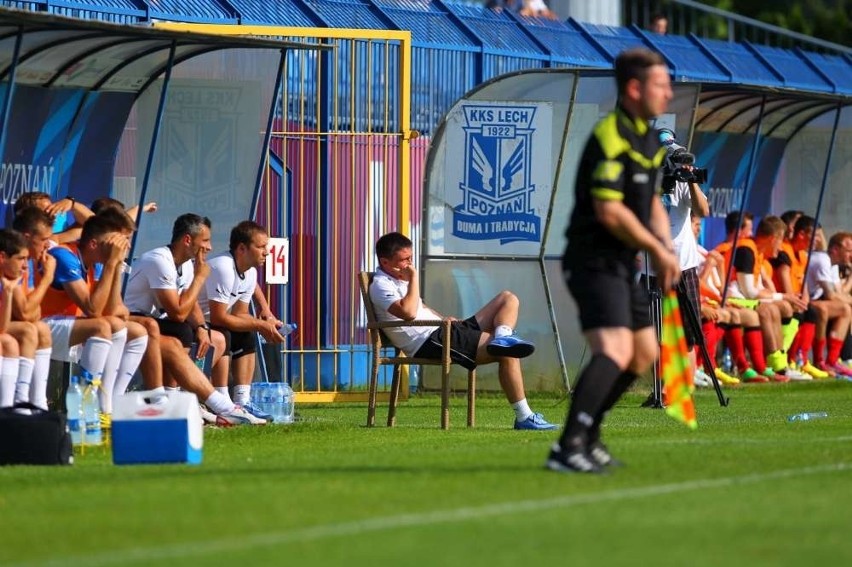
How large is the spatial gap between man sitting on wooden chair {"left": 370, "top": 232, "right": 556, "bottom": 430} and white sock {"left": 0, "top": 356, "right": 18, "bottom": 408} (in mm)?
3316

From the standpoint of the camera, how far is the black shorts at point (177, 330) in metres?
13.1

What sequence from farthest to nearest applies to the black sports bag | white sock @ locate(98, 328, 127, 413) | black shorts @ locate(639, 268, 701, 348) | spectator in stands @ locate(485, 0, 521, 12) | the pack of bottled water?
1. spectator in stands @ locate(485, 0, 521, 12)
2. black shorts @ locate(639, 268, 701, 348)
3. the pack of bottled water
4. white sock @ locate(98, 328, 127, 413)
5. the black sports bag

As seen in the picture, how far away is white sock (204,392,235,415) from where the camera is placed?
1317 cm

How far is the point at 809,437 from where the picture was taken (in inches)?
434

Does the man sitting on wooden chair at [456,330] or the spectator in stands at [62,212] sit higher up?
the spectator in stands at [62,212]

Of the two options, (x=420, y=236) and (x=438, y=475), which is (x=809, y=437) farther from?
(x=420, y=236)

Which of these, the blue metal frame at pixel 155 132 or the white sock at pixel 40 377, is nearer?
the white sock at pixel 40 377

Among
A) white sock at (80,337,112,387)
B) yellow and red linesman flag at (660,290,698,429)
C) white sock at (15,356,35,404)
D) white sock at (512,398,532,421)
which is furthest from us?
white sock at (512,398,532,421)

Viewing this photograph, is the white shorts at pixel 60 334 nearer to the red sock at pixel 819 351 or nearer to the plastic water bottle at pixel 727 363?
the plastic water bottle at pixel 727 363

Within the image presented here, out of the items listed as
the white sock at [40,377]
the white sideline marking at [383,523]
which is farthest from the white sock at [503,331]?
the white sideline marking at [383,523]

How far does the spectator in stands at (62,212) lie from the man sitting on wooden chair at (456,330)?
2.20m

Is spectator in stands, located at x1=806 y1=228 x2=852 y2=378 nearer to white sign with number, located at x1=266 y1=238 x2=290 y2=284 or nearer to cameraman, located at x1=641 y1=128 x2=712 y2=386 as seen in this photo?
cameraman, located at x1=641 y1=128 x2=712 y2=386

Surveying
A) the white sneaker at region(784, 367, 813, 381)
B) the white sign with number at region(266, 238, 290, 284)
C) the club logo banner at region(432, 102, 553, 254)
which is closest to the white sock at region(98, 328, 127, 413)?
the white sign with number at region(266, 238, 290, 284)

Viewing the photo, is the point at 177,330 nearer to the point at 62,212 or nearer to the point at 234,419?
the point at 234,419
